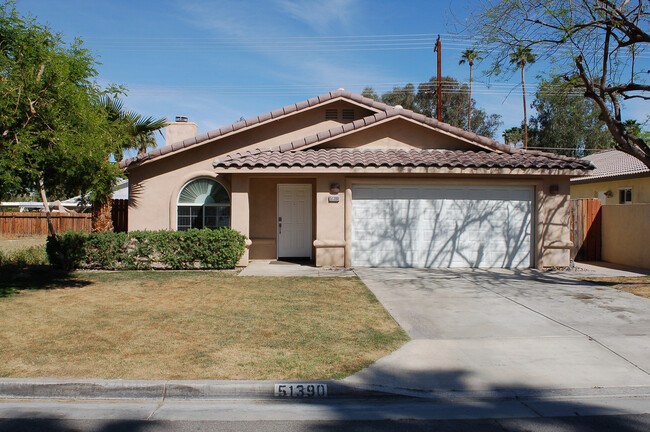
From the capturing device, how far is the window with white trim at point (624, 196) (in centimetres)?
2088

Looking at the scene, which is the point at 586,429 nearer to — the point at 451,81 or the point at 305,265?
the point at 305,265

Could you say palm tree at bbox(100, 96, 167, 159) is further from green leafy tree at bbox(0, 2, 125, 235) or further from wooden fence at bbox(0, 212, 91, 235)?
wooden fence at bbox(0, 212, 91, 235)

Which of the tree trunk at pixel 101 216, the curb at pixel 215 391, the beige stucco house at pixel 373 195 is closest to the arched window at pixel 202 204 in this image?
the beige stucco house at pixel 373 195

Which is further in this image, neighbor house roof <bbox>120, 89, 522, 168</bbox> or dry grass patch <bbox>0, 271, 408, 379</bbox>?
neighbor house roof <bbox>120, 89, 522, 168</bbox>

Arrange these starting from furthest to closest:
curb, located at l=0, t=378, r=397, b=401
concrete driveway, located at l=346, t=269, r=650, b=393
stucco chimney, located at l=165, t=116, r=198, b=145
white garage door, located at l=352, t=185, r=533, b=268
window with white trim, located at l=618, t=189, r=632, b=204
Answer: window with white trim, located at l=618, t=189, r=632, b=204, stucco chimney, located at l=165, t=116, r=198, b=145, white garage door, located at l=352, t=185, r=533, b=268, concrete driveway, located at l=346, t=269, r=650, b=393, curb, located at l=0, t=378, r=397, b=401

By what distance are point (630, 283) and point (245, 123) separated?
1110 cm

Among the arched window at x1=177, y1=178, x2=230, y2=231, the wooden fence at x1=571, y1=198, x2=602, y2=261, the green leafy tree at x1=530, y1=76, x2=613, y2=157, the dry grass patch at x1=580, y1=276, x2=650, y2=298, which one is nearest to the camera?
the dry grass patch at x1=580, y1=276, x2=650, y2=298

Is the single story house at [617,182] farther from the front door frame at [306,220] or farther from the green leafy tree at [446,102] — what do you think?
the green leafy tree at [446,102]

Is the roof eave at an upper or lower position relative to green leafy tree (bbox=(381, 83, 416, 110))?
lower

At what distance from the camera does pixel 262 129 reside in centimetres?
1560

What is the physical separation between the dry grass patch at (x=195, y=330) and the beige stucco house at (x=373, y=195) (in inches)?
114

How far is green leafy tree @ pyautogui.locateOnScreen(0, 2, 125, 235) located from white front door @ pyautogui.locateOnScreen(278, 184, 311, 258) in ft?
21.0

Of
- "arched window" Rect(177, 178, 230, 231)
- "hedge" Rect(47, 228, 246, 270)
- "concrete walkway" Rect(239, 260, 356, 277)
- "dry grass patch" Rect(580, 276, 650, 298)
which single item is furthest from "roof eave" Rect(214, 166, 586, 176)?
"dry grass patch" Rect(580, 276, 650, 298)

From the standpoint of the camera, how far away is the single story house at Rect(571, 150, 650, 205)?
19.3 m
